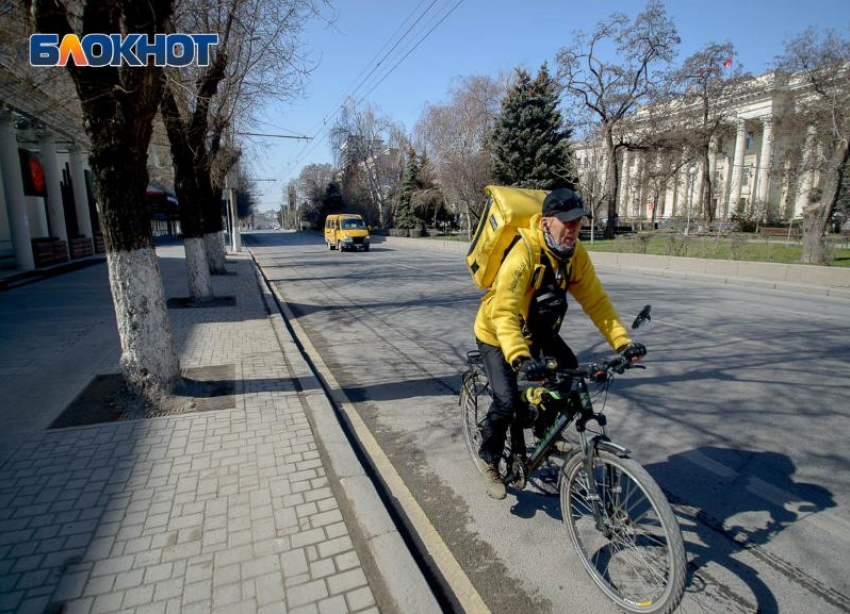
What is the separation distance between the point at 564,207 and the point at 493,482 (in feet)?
6.16

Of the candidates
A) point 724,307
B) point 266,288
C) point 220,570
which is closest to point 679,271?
point 724,307

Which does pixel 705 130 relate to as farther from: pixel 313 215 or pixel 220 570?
pixel 313 215

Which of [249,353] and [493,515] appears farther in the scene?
[249,353]

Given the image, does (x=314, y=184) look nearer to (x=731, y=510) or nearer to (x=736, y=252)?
(x=736, y=252)

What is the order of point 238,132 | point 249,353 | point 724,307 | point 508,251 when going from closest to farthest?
point 508,251
point 249,353
point 724,307
point 238,132

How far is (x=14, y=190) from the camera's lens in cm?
1527

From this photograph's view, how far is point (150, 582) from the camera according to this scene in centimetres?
250

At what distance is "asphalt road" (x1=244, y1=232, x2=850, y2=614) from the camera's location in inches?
103

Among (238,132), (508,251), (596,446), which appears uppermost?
(238,132)

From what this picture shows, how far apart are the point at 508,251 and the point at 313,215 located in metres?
80.3

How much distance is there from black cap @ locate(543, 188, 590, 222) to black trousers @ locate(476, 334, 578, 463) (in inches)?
31.7

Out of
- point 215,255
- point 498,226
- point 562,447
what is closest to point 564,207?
point 498,226

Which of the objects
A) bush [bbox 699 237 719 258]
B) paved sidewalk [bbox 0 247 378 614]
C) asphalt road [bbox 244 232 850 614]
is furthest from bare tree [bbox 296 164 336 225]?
paved sidewalk [bbox 0 247 378 614]

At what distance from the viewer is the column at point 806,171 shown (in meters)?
29.4
